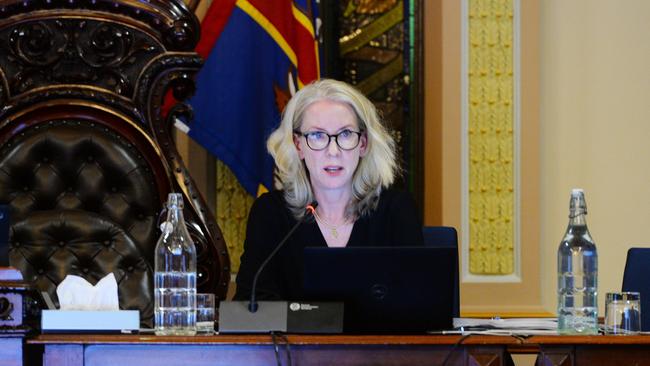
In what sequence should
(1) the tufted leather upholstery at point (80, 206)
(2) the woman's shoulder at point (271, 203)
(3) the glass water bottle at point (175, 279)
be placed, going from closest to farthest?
(3) the glass water bottle at point (175, 279) → (2) the woman's shoulder at point (271, 203) → (1) the tufted leather upholstery at point (80, 206)

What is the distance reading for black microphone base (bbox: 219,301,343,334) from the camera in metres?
1.99

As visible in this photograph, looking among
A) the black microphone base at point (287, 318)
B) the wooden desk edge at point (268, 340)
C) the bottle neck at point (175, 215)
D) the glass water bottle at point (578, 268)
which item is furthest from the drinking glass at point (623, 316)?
the bottle neck at point (175, 215)

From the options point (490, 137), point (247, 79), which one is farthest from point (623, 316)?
point (490, 137)

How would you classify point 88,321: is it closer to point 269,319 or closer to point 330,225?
point 269,319

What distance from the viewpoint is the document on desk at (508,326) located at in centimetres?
204

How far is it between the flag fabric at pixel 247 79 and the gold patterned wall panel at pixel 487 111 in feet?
2.25

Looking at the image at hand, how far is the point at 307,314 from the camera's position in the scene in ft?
6.54

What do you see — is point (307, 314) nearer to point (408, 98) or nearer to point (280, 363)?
point (280, 363)

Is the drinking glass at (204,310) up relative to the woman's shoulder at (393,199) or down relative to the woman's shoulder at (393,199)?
down

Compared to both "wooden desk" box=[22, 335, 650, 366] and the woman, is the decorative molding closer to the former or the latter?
the woman

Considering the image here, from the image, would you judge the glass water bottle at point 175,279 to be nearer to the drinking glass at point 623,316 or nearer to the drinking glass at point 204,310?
the drinking glass at point 204,310

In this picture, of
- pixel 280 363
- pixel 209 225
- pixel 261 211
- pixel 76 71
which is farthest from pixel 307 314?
pixel 76 71

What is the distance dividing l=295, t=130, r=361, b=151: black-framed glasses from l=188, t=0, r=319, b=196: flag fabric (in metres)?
1.02

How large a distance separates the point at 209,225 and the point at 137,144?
0.32m
